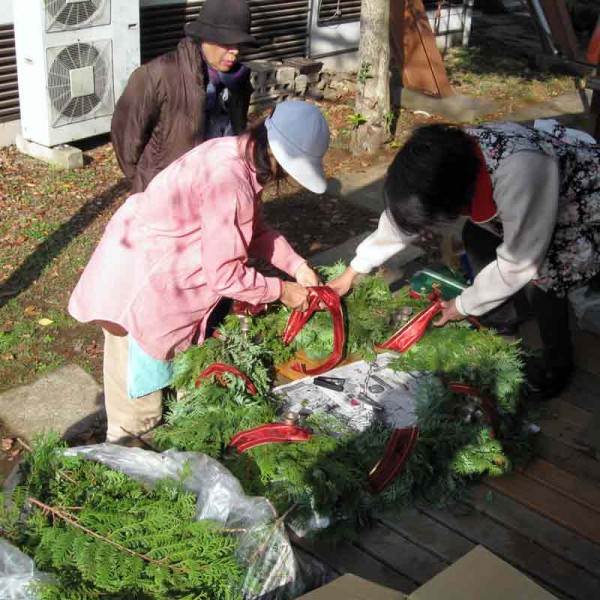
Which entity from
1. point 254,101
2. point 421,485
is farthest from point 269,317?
point 254,101

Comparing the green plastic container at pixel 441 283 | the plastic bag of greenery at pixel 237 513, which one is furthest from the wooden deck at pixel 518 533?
the green plastic container at pixel 441 283

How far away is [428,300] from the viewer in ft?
12.2

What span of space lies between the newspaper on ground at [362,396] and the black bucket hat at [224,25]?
1.78m

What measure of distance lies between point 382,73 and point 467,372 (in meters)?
5.27

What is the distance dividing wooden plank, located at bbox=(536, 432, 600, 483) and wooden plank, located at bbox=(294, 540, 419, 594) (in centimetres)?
88

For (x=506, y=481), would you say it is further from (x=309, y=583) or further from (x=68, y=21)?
(x=68, y=21)

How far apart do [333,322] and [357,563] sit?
1.09 metres

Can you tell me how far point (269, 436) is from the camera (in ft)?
9.40

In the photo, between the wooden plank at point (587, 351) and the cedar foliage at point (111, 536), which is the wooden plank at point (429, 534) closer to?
the cedar foliage at point (111, 536)

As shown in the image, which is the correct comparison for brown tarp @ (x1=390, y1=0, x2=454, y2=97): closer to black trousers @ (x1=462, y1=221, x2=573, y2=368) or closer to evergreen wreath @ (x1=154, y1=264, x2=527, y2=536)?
black trousers @ (x1=462, y1=221, x2=573, y2=368)

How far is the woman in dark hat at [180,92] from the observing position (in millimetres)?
4230

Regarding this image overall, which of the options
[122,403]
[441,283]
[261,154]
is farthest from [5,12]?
[261,154]

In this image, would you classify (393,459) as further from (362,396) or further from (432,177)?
(432,177)

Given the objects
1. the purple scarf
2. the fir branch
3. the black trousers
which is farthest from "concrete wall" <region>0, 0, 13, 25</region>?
the fir branch
